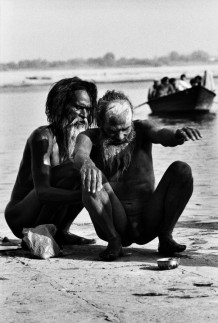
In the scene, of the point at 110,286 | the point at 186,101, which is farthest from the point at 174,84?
the point at 110,286

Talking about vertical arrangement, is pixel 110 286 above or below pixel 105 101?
below

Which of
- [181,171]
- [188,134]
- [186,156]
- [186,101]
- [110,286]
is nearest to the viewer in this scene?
[110,286]

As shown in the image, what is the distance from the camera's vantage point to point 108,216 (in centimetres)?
528

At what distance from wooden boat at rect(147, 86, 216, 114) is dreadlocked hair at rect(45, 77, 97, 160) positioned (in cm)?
2311

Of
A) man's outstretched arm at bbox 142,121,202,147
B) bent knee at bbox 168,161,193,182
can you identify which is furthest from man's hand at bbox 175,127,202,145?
bent knee at bbox 168,161,193,182

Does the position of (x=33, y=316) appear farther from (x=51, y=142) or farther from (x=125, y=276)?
(x=51, y=142)

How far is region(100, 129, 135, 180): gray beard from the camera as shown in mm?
5379

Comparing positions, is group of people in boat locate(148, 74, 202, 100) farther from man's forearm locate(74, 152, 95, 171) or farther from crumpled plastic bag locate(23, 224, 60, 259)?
man's forearm locate(74, 152, 95, 171)

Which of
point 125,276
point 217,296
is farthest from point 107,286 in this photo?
point 217,296

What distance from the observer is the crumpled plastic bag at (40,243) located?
17.7ft

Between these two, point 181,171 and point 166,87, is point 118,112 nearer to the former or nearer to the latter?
point 181,171

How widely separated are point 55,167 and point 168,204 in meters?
0.75

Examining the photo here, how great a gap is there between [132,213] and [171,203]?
0.26 meters

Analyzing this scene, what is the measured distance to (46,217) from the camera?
5711 millimetres
